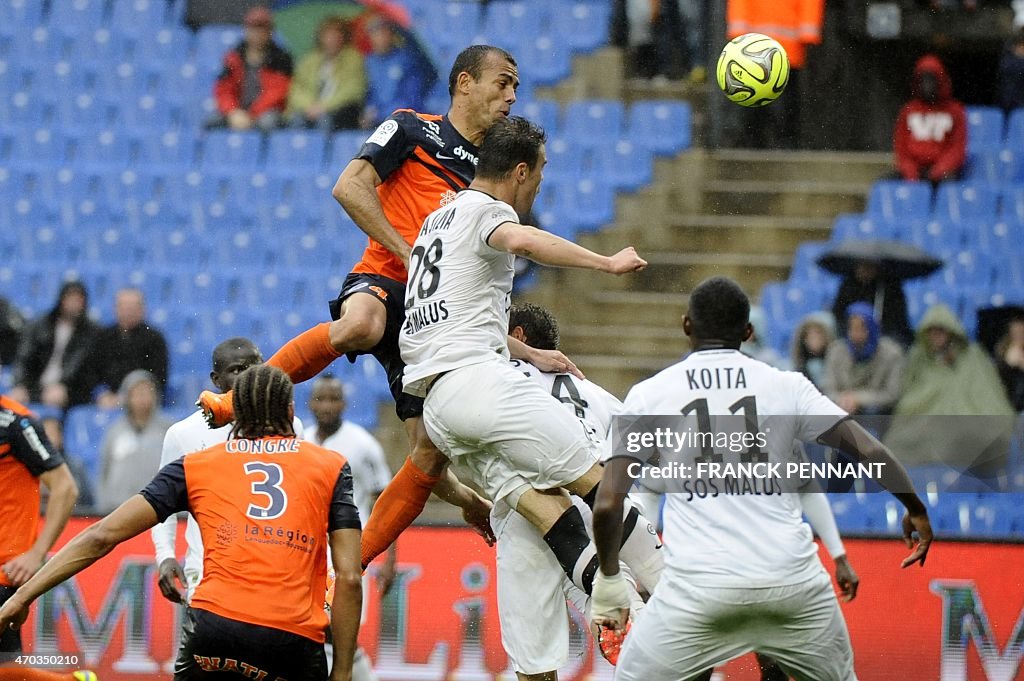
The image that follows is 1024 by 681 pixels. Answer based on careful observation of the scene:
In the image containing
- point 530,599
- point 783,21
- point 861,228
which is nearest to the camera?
point 530,599

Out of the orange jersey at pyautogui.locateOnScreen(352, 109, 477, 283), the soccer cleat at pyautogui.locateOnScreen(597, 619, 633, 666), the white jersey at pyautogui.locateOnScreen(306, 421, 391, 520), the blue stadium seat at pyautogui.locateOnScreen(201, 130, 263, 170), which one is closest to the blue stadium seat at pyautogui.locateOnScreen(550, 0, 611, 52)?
the blue stadium seat at pyautogui.locateOnScreen(201, 130, 263, 170)

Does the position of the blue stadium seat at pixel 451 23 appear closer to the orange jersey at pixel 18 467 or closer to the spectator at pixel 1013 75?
the spectator at pixel 1013 75

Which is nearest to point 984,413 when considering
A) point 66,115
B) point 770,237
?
point 770,237

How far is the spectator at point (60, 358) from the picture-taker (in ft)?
37.2

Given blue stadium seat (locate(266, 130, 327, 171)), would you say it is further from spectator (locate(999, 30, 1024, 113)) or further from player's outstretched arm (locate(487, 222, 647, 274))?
player's outstretched arm (locate(487, 222, 647, 274))

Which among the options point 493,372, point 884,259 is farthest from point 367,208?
point 884,259

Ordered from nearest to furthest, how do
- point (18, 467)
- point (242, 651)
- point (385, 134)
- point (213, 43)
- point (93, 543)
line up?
point (242, 651) → point (93, 543) → point (385, 134) → point (18, 467) → point (213, 43)

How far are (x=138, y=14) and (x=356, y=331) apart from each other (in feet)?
28.1

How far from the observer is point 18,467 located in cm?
719

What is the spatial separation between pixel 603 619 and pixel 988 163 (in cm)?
815

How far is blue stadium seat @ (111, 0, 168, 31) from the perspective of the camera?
1366 cm

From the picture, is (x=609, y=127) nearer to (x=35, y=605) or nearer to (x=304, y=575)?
(x=35, y=605)

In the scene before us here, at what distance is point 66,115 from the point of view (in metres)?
13.3

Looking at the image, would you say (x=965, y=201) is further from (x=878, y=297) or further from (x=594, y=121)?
(x=594, y=121)
